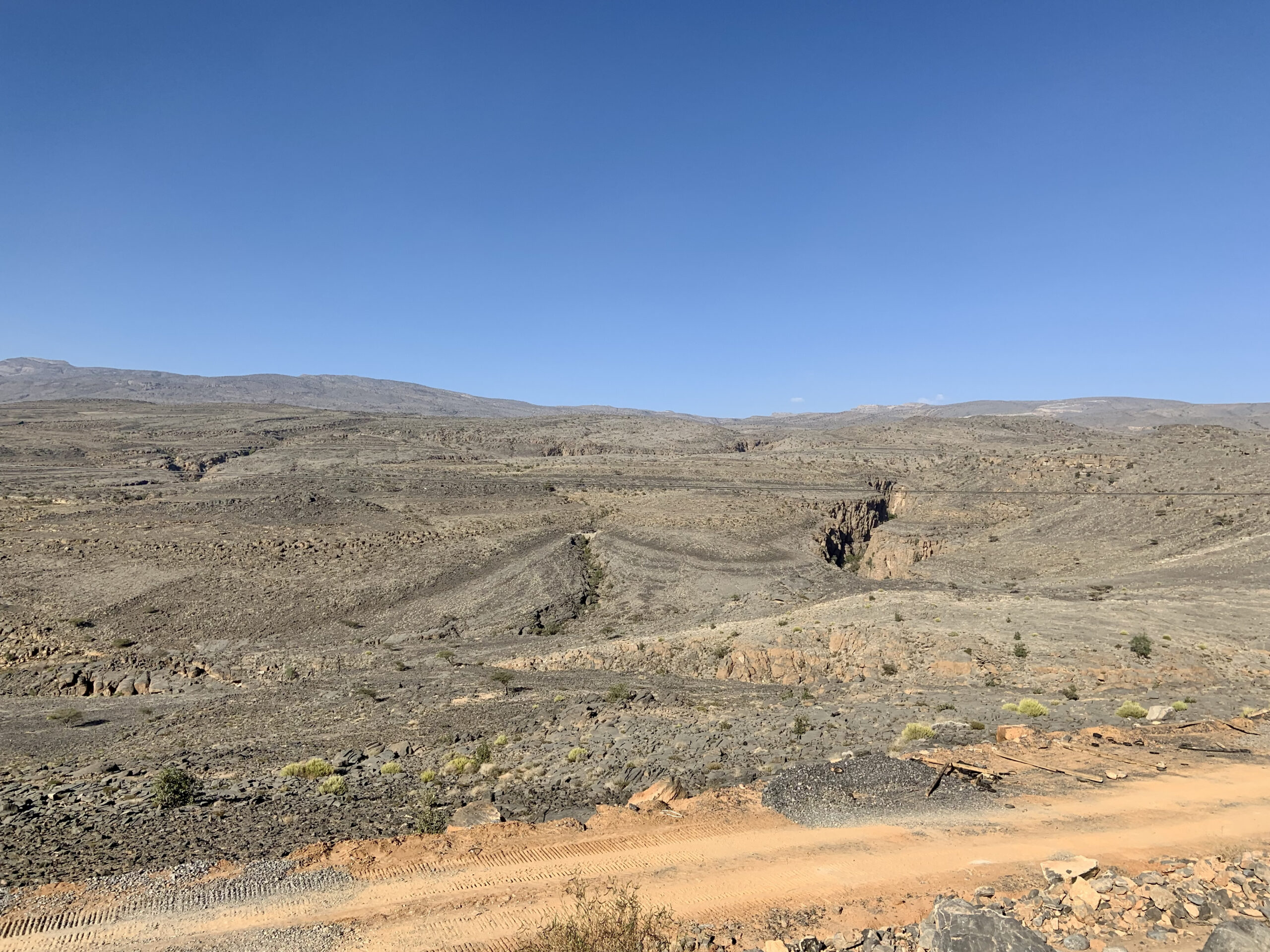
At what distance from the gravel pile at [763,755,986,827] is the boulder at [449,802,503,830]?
4782mm

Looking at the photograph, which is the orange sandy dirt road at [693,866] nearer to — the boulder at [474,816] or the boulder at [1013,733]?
the boulder at [474,816]

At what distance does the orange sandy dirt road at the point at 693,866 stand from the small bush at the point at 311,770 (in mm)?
4442

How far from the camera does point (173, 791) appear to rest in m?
12.3

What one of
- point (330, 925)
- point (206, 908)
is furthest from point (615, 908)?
point (206, 908)

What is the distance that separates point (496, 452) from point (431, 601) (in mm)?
69101

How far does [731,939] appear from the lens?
762 cm

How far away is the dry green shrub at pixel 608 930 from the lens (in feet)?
23.9

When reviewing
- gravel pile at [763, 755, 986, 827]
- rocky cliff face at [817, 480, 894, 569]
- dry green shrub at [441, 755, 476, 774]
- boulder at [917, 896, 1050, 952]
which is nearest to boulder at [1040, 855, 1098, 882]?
boulder at [917, 896, 1050, 952]

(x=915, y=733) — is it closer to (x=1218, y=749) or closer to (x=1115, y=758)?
(x=1115, y=758)

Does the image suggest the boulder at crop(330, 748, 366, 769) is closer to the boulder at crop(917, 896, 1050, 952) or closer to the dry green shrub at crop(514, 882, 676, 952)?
the dry green shrub at crop(514, 882, 676, 952)

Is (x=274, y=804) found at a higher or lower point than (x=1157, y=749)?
lower

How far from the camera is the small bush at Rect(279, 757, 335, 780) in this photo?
1411 centimetres

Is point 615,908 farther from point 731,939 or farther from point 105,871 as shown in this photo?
point 105,871

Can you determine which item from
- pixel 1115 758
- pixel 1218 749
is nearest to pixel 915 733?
pixel 1115 758
